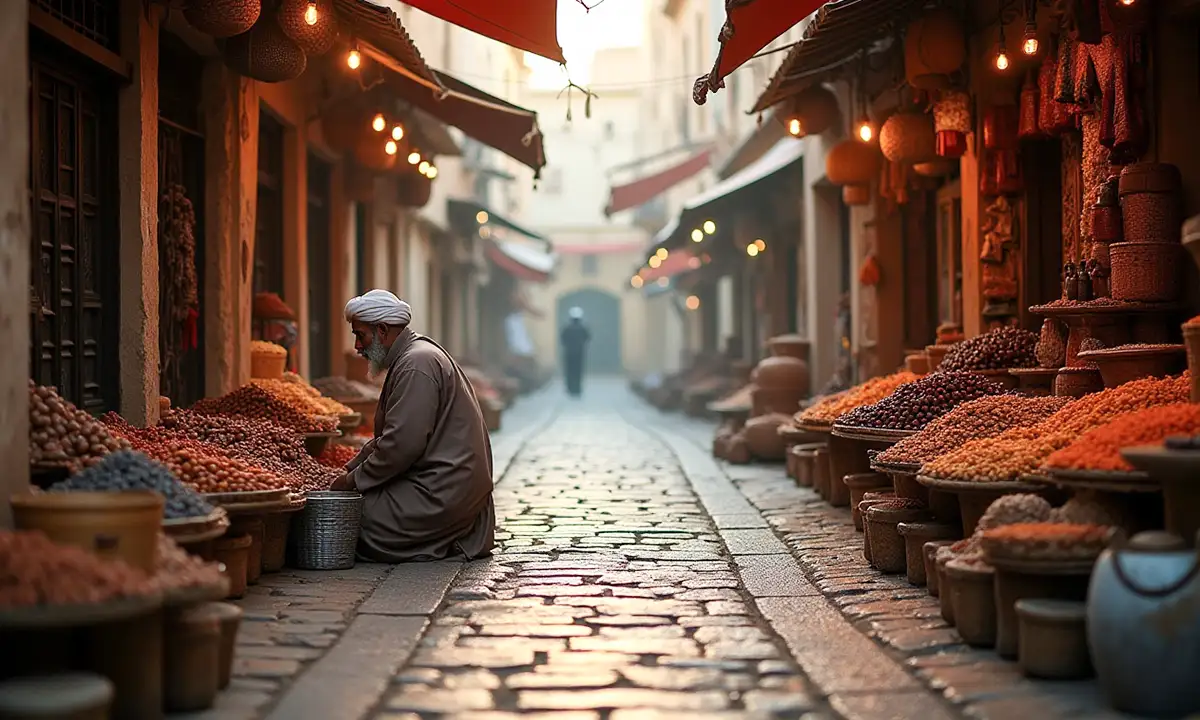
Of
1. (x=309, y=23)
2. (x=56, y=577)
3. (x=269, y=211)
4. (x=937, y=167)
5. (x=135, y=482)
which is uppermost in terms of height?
(x=309, y=23)

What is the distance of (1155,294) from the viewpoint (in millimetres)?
8688

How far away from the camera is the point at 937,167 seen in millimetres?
13547

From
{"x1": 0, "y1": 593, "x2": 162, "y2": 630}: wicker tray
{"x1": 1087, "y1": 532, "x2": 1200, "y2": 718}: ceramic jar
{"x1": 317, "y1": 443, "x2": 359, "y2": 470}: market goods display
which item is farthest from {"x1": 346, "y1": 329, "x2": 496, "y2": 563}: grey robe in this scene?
{"x1": 1087, "y1": 532, "x2": 1200, "y2": 718}: ceramic jar

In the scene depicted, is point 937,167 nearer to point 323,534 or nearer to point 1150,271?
point 1150,271

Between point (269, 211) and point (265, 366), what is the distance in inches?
95.9

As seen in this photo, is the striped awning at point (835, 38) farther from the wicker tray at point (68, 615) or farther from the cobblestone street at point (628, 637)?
the wicker tray at point (68, 615)

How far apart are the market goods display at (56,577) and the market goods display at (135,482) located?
0.82 m

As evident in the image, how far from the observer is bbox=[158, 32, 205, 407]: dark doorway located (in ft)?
36.3

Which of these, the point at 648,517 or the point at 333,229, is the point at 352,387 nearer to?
the point at 333,229

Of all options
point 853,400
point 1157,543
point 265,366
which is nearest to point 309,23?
point 265,366

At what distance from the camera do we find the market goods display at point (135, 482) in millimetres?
6141

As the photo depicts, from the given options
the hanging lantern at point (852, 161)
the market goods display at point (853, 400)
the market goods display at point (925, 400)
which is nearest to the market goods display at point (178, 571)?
the market goods display at point (925, 400)

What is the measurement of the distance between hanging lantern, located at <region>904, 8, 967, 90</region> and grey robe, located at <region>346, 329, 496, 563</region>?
4.47 meters

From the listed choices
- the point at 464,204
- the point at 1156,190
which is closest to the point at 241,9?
the point at 1156,190
